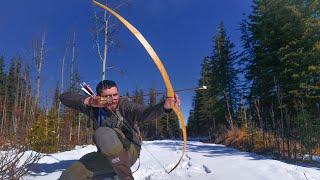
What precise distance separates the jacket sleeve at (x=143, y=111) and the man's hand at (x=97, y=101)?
0.67ft

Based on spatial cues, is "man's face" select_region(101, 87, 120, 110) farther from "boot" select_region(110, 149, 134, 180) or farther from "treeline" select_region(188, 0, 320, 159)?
"treeline" select_region(188, 0, 320, 159)

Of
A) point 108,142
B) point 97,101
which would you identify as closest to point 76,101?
point 97,101

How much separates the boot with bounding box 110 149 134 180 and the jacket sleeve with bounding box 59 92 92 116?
2.91 ft

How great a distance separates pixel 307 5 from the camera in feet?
83.0

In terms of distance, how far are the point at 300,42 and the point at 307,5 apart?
2.42 metres

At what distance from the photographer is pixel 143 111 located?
4.63 m

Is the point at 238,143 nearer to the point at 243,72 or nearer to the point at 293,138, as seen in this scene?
the point at 293,138

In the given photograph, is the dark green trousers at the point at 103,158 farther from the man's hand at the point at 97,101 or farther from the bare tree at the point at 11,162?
the bare tree at the point at 11,162

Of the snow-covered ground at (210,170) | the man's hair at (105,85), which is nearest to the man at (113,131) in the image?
the man's hair at (105,85)

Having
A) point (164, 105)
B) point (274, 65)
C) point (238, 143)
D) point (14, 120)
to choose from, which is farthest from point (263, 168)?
point (274, 65)

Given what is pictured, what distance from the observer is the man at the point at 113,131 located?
430cm

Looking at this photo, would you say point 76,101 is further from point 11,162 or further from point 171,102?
point 11,162

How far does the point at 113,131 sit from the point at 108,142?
151 millimetres

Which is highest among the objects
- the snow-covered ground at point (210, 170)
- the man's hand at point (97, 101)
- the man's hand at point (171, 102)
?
the man's hand at point (97, 101)
